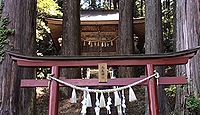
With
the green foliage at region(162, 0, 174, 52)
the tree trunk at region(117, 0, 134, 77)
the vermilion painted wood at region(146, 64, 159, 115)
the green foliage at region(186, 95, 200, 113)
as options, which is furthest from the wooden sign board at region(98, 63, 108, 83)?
the green foliage at region(162, 0, 174, 52)

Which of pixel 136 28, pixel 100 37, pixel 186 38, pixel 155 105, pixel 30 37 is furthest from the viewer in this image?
pixel 100 37

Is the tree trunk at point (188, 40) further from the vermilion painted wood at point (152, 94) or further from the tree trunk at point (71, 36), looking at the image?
the tree trunk at point (71, 36)

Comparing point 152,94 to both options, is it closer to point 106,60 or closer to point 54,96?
point 106,60

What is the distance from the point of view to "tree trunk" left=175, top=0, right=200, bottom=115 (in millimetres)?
4711

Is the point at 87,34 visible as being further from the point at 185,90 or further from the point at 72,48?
the point at 185,90

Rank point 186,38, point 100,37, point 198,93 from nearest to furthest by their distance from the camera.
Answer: point 198,93 → point 186,38 → point 100,37

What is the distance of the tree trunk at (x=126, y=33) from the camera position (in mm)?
9844

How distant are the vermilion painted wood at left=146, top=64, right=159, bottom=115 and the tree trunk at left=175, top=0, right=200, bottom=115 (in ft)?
4.31

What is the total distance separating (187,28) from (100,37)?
29.5 feet

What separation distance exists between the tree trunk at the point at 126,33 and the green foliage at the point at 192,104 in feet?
16.9

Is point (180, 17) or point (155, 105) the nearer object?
point (155, 105)

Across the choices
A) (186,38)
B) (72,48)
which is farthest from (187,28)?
(72,48)

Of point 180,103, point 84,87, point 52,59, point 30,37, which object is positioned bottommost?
point 180,103

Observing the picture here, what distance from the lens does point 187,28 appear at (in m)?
5.00
